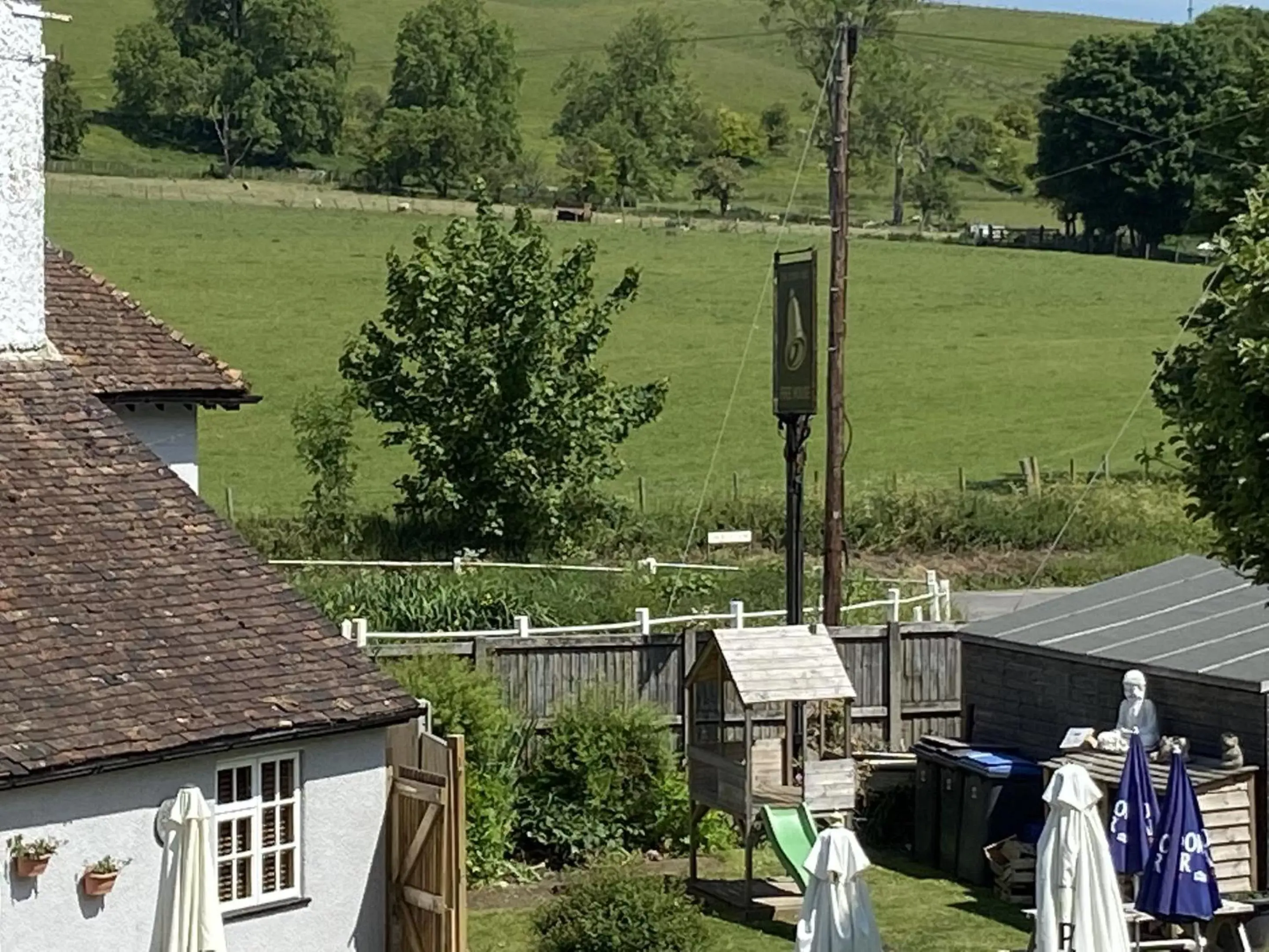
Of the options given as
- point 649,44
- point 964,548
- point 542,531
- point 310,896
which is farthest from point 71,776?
point 649,44

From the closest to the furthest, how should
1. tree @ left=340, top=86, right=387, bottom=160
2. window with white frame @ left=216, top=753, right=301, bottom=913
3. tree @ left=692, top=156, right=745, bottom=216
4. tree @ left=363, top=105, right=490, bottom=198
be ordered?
1. window with white frame @ left=216, top=753, right=301, bottom=913
2. tree @ left=363, top=105, right=490, bottom=198
3. tree @ left=692, top=156, right=745, bottom=216
4. tree @ left=340, top=86, right=387, bottom=160

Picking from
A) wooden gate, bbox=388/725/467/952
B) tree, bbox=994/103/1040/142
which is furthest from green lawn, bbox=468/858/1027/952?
tree, bbox=994/103/1040/142

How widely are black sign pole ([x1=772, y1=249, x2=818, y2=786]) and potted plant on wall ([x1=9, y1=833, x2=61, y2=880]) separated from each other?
33.3 ft

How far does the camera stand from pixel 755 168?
439ft

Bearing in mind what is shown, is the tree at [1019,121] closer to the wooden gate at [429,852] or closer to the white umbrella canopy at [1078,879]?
the wooden gate at [429,852]

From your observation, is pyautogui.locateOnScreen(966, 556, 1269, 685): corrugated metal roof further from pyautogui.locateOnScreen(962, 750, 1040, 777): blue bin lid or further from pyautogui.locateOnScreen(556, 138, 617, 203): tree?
pyautogui.locateOnScreen(556, 138, 617, 203): tree

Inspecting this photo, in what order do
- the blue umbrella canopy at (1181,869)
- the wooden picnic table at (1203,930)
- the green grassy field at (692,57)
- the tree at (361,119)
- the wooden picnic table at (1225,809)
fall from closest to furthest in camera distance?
1. the blue umbrella canopy at (1181,869)
2. the wooden picnic table at (1203,930)
3. the wooden picnic table at (1225,809)
4. the tree at (361,119)
5. the green grassy field at (692,57)

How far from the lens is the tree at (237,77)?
11306 centimetres

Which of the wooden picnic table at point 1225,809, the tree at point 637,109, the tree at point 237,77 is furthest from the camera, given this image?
the tree at point 237,77

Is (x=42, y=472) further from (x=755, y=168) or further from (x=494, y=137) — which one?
(x=755, y=168)

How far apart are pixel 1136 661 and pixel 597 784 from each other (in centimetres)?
544

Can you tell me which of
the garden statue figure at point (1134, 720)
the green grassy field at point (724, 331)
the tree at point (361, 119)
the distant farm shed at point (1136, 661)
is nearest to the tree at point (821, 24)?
the green grassy field at point (724, 331)

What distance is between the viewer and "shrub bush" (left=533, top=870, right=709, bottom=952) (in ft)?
53.5

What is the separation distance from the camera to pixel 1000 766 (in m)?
20.9
